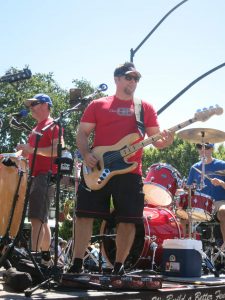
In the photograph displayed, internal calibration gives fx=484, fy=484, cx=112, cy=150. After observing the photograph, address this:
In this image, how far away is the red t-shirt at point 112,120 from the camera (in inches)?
183

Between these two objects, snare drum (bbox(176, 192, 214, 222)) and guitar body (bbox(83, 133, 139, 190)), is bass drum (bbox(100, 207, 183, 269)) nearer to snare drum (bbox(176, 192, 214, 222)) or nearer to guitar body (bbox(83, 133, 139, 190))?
snare drum (bbox(176, 192, 214, 222))

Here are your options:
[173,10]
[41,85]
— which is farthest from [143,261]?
[41,85]

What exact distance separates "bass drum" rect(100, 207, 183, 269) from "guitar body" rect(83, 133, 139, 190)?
5.46 ft

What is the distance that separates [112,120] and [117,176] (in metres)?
0.55

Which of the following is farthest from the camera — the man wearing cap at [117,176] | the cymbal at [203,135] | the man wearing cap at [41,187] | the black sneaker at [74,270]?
the cymbal at [203,135]

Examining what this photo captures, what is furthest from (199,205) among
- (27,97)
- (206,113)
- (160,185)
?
(27,97)

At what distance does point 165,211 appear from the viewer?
7562 mm

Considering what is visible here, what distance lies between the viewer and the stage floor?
3.54m

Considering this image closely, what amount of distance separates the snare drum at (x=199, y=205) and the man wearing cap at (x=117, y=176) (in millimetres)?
2495

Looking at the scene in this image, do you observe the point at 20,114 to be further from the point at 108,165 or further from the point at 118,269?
the point at 118,269

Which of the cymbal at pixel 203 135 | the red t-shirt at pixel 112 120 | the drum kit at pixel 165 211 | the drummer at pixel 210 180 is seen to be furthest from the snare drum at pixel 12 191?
the drummer at pixel 210 180

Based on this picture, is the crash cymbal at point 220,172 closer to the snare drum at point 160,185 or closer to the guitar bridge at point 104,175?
the snare drum at point 160,185

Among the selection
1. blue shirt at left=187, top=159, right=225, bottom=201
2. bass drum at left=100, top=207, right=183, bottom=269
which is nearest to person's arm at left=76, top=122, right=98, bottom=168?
bass drum at left=100, top=207, right=183, bottom=269

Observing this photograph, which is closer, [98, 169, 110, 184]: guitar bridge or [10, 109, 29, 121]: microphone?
[98, 169, 110, 184]: guitar bridge
